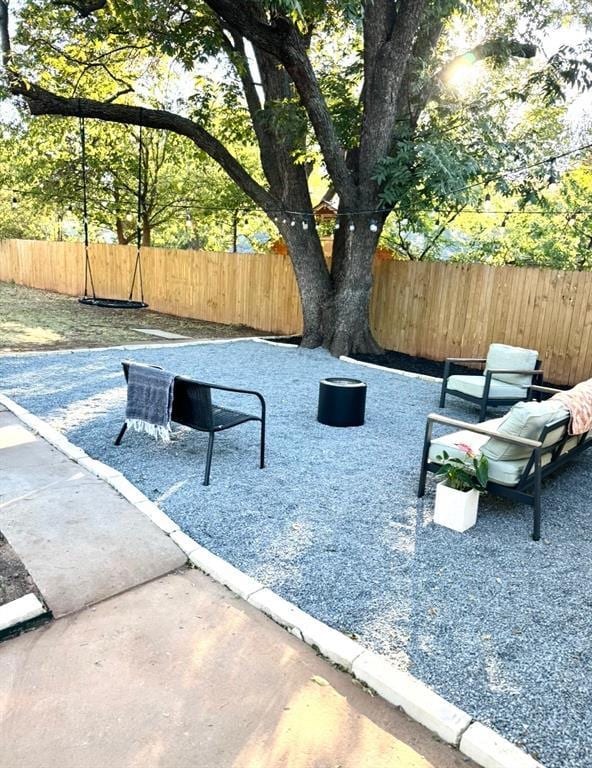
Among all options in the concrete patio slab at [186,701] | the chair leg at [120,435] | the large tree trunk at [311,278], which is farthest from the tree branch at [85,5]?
the concrete patio slab at [186,701]

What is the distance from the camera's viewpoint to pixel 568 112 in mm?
11352

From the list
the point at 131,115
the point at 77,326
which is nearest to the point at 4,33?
the point at 131,115

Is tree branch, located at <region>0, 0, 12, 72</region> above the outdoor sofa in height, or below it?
above

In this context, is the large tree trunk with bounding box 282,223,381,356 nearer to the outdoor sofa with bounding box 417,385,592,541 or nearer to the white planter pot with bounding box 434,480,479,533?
the outdoor sofa with bounding box 417,385,592,541

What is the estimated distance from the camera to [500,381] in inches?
235

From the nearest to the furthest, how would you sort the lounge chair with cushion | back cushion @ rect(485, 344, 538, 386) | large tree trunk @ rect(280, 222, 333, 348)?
the lounge chair with cushion
back cushion @ rect(485, 344, 538, 386)
large tree trunk @ rect(280, 222, 333, 348)

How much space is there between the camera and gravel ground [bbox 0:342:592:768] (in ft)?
6.70

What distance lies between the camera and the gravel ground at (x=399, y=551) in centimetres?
204

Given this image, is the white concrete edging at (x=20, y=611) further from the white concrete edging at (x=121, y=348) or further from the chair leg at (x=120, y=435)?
the white concrete edging at (x=121, y=348)

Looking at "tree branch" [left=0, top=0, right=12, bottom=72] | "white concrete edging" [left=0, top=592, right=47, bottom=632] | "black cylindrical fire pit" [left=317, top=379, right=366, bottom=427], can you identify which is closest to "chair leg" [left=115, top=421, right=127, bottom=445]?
"black cylindrical fire pit" [left=317, top=379, right=366, bottom=427]

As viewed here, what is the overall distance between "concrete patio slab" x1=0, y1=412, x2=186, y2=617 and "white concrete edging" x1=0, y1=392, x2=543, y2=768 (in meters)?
0.16

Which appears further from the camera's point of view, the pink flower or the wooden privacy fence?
the wooden privacy fence

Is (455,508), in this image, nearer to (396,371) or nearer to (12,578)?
(12,578)

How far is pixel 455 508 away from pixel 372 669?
4.69ft
